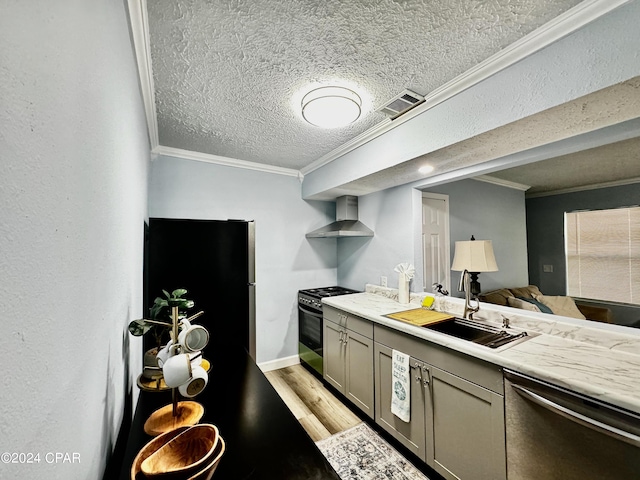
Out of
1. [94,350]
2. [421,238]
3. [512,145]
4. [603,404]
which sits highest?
[512,145]

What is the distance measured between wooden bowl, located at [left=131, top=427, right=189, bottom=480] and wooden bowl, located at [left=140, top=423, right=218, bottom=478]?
0.05 feet

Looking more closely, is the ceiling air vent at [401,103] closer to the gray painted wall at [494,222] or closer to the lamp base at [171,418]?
the gray painted wall at [494,222]

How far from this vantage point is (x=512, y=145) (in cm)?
165

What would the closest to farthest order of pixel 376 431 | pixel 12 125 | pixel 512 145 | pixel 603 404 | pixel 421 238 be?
pixel 12 125
pixel 603 404
pixel 512 145
pixel 376 431
pixel 421 238

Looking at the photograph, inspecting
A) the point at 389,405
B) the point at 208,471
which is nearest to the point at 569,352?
the point at 389,405

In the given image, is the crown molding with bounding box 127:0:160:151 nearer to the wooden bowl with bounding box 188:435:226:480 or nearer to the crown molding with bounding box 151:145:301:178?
the crown molding with bounding box 151:145:301:178

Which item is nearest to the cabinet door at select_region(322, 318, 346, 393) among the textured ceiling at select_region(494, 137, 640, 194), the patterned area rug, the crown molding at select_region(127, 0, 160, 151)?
the patterned area rug

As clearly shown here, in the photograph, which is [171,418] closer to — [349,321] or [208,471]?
[208,471]

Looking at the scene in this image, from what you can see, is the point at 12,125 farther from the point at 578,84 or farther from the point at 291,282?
the point at 291,282

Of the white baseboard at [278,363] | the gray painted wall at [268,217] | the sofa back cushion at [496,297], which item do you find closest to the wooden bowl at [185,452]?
the gray painted wall at [268,217]

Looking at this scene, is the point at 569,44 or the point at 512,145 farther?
the point at 512,145

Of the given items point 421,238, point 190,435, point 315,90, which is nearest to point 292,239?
point 421,238

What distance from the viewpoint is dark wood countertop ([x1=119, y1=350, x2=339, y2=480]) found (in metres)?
0.72

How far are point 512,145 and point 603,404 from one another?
4.57 ft
